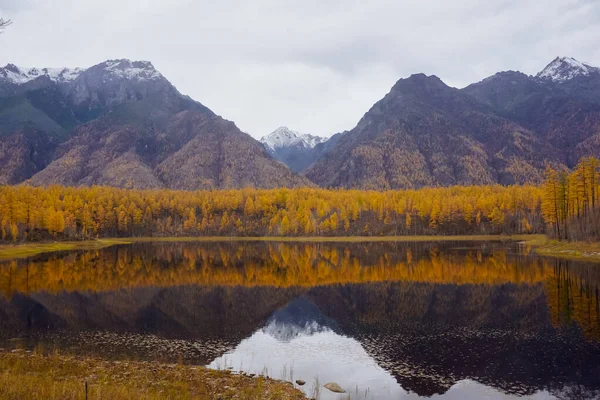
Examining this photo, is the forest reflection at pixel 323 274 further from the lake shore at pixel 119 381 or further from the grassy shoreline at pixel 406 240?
the lake shore at pixel 119 381

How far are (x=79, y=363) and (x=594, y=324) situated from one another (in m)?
40.4

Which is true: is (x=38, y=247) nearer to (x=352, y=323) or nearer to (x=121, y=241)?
(x=121, y=241)

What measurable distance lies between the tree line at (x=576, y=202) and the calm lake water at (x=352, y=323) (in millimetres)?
22524

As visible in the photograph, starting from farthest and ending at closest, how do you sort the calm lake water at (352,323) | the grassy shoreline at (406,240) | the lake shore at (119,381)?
the grassy shoreline at (406,240) < the calm lake water at (352,323) < the lake shore at (119,381)

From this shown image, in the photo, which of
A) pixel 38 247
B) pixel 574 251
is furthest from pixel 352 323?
pixel 38 247

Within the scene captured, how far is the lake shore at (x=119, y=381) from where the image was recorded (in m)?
18.9

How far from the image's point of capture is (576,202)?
4459 inches

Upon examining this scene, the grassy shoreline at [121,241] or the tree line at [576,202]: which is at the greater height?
the tree line at [576,202]

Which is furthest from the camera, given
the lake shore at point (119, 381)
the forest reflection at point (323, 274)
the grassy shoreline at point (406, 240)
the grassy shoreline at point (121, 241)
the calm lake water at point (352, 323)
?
the grassy shoreline at point (121, 241)

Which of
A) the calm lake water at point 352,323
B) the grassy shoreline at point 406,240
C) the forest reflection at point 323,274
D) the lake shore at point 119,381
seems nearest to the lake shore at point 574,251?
the grassy shoreline at point 406,240

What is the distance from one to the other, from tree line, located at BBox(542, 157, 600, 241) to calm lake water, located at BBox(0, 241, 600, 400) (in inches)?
887

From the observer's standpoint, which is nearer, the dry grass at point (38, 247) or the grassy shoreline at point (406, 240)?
the grassy shoreline at point (406, 240)

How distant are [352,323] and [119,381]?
25.8 m

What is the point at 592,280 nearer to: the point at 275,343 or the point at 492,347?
the point at 492,347
